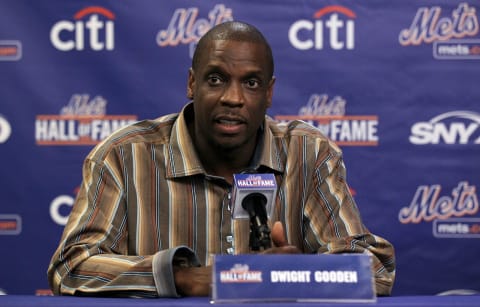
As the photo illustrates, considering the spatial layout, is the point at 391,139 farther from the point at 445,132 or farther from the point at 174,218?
the point at 174,218

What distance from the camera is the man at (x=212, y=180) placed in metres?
2.26

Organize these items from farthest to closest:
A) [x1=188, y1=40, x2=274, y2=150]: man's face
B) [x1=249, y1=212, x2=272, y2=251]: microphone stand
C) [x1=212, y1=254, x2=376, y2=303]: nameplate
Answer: [x1=188, y1=40, x2=274, y2=150]: man's face
[x1=249, y1=212, x2=272, y2=251]: microphone stand
[x1=212, y1=254, x2=376, y2=303]: nameplate

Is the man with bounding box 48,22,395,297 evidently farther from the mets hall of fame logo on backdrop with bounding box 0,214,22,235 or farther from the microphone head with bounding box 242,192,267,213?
the mets hall of fame logo on backdrop with bounding box 0,214,22,235

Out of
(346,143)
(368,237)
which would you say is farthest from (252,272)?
(346,143)

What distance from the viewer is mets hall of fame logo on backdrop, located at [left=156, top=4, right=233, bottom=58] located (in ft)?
12.5

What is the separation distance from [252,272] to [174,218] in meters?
0.87

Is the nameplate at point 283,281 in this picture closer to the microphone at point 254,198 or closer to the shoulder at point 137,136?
the microphone at point 254,198

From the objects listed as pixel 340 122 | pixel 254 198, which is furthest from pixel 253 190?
pixel 340 122

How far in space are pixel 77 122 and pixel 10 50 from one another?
468 mm

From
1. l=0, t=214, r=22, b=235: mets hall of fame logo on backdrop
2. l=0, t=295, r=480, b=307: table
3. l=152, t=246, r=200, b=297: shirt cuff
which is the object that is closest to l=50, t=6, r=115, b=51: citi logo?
l=0, t=214, r=22, b=235: mets hall of fame logo on backdrop

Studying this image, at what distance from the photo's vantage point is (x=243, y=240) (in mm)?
2408

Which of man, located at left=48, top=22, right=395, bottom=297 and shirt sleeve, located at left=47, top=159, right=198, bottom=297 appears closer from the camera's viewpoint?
shirt sleeve, located at left=47, top=159, right=198, bottom=297

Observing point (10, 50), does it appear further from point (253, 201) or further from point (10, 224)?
point (253, 201)

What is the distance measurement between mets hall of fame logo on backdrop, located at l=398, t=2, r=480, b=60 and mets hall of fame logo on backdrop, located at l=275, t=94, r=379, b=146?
0.41 meters
